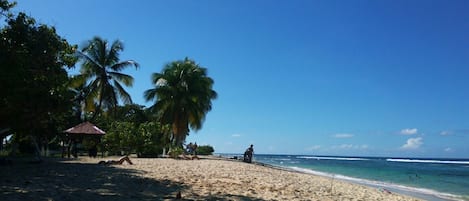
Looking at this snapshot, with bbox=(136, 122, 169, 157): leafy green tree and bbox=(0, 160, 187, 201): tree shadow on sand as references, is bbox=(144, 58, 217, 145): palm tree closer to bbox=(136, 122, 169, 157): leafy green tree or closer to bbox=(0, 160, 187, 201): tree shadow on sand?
bbox=(136, 122, 169, 157): leafy green tree

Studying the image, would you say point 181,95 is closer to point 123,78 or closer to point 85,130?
point 123,78

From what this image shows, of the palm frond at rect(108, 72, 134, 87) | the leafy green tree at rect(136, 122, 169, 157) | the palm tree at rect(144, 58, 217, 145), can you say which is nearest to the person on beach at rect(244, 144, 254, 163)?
the palm tree at rect(144, 58, 217, 145)

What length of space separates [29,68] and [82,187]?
3.23 metres

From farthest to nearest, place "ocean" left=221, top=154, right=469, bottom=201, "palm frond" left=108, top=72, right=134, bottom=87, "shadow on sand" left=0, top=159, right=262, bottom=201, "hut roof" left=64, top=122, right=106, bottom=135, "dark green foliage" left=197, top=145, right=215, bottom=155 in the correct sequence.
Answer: "dark green foliage" left=197, top=145, right=215, bottom=155, "palm frond" left=108, top=72, right=134, bottom=87, "hut roof" left=64, top=122, right=106, bottom=135, "ocean" left=221, top=154, right=469, bottom=201, "shadow on sand" left=0, top=159, right=262, bottom=201

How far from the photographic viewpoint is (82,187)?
9.45 metres

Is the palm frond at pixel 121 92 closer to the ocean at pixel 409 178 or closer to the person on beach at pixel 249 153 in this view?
the person on beach at pixel 249 153

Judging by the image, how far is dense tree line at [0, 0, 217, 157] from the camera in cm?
1033

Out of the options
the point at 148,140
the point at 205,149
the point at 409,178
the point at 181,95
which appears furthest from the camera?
the point at 205,149

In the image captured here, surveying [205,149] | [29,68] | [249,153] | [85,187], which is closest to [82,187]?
[85,187]

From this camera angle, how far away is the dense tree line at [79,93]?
10.3m

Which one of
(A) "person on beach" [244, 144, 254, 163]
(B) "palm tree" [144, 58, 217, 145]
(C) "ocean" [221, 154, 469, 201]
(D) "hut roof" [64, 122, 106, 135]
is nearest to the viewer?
(C) "ocean" [221, 154, 469, 201]

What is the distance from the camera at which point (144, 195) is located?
29.1 ft

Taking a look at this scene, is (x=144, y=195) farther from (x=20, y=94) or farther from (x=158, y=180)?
(x=20, y=94)

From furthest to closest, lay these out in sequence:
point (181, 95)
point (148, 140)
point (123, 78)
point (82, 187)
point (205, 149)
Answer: point (205, 149), point (181, 95), point (123, 78), point (148, 140), point (82, 187)
